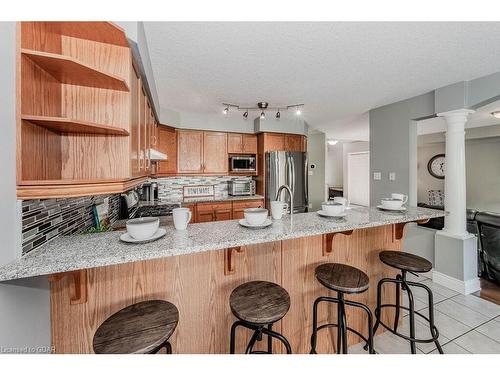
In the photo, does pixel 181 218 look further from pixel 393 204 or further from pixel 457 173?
pixel 457 173

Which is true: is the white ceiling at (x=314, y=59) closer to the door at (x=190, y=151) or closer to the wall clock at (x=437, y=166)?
the door at (x=190, y=151)

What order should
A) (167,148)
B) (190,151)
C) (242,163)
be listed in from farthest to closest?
(242,163) → (190,151) → (167,148)

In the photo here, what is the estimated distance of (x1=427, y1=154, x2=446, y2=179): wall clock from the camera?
5816 millimetres

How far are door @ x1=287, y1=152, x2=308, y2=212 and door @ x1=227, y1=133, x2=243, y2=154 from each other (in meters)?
0.94

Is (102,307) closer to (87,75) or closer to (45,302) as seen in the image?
(45,302)

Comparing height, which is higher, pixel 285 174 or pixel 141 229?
pixel 285 174

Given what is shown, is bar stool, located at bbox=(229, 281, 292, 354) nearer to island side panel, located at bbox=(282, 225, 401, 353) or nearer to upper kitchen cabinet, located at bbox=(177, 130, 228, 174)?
island side panel, located at bbox=(282, 225, 401, 353)

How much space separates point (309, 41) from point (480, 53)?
150 centimetres

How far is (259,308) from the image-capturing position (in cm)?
108

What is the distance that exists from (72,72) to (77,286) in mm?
1047

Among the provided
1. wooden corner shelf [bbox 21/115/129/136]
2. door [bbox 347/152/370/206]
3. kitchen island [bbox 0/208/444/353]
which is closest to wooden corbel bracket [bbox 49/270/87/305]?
kitchen island [bbox 0/208/444/353]

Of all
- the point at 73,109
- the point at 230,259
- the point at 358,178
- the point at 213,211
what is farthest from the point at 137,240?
the point at 358,178

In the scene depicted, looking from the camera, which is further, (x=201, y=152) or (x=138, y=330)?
(x=201, y=152)
